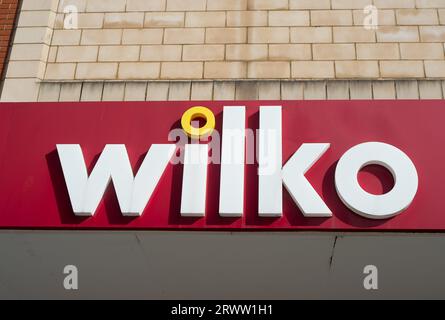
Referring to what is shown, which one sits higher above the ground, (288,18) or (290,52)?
(288,18)

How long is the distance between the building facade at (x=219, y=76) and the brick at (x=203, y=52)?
0.02 metres

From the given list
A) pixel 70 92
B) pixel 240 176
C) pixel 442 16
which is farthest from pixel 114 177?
pixel 442 16

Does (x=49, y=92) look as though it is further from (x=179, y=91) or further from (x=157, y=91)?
(x=179, y=91)

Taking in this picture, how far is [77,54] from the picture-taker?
832cm

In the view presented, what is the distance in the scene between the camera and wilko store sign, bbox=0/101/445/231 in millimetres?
6121

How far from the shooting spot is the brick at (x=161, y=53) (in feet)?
26.8

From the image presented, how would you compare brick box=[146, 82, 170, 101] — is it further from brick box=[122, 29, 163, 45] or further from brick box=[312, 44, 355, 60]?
brick box=[312, 44, 355, 60]

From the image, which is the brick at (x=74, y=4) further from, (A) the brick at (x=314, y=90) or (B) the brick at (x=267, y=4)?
(A) the brick at (x=314, y=90)

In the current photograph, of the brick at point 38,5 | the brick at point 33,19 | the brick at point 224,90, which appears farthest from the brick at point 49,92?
the brick at point 224,90

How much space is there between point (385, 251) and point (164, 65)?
13.2 ft

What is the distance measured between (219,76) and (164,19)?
1393 mm

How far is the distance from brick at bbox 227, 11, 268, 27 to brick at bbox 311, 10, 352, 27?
75 cm
